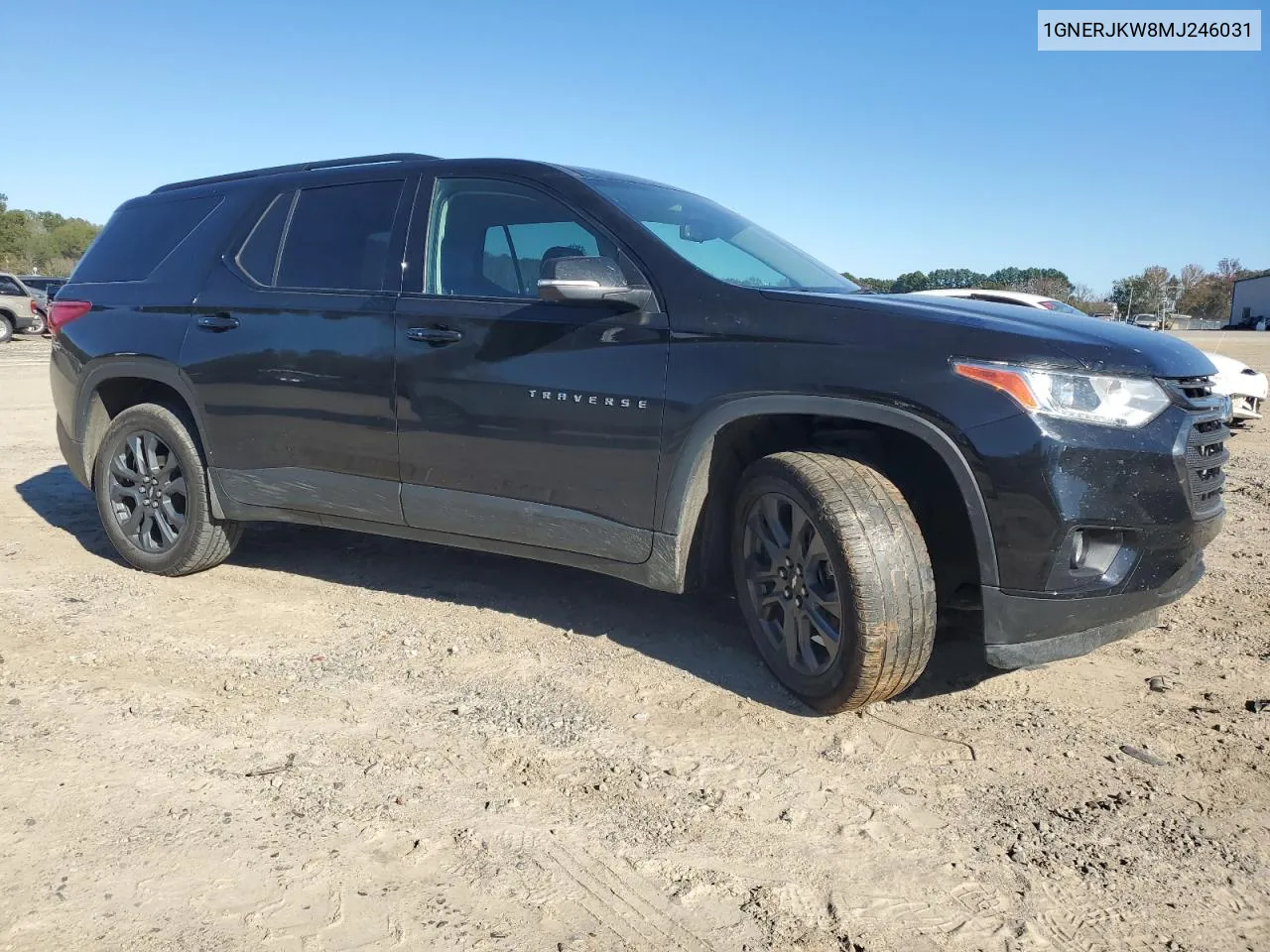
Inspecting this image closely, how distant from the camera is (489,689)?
351 centimetres

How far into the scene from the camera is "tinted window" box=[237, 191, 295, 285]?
14.6 feet

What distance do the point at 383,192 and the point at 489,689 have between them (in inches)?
84.9

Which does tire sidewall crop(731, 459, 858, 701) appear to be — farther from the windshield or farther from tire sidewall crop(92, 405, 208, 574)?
tire sidewall crop(92, 405, 208, 574)

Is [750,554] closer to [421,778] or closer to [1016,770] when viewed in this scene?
[1016,770]

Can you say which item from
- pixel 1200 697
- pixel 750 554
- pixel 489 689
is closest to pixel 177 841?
pixel 489 689

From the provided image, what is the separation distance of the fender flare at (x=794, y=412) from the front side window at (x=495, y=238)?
2.85 feet

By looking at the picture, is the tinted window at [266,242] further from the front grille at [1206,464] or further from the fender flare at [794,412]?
the front grille at [1206,464]

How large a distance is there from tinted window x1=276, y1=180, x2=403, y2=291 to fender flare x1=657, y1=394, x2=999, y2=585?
161 cm

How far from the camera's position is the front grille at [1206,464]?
9.74 ft

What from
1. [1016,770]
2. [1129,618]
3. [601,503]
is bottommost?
[1016,770]

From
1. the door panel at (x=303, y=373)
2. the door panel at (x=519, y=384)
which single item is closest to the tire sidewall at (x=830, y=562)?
the door panel at (x=519, y=384)

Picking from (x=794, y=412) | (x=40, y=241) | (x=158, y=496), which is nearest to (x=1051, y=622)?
(x=794, y=412)

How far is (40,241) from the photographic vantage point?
244 ft

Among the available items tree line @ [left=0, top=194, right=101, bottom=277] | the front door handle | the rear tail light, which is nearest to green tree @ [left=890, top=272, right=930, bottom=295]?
the front door handle
